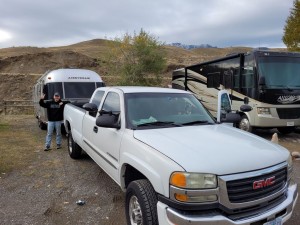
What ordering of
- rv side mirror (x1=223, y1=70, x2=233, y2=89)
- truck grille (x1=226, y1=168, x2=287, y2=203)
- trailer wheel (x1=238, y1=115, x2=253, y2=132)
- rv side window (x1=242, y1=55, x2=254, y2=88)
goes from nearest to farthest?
truck grille (x1=226, y1=168, x2=287, y2=203) → rv side window (x1=242, y1=55, x2=254, y2=88) → trailer wheel (x1=238, y1=115, x2=253, y2=132) → rv side mirror (x1=223, y1=70, x2=233, y2=89)

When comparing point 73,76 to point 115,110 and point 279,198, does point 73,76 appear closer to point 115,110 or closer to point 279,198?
point 115,110

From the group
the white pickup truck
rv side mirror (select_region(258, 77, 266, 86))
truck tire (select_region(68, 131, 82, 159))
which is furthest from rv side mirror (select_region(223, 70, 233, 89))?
the white pickup truck

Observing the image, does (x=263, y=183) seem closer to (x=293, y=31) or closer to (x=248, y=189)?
(x=248, y=189)

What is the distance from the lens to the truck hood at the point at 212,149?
315 centimetres

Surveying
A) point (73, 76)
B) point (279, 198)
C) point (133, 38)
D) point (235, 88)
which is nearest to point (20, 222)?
point (279, 198)

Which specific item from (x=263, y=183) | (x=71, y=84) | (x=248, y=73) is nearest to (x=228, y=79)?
(x=248, y=73)

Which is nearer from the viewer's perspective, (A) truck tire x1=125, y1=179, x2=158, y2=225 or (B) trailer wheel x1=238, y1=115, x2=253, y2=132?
(A) truck tire x1=125, y1=179, x2=158, y2=225

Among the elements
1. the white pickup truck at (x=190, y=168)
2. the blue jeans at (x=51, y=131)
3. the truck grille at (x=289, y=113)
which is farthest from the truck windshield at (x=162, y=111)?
the truck grille at (x=289, y=113)

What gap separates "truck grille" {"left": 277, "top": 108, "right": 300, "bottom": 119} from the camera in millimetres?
10664

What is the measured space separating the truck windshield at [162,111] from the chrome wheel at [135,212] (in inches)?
38.5

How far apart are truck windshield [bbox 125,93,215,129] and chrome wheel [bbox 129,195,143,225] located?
98cm

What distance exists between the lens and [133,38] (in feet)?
86.8

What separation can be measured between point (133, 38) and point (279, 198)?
949 inches

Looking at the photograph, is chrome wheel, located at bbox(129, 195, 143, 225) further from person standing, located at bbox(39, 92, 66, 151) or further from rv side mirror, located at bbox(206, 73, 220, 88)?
rv side mirror, located at bbox(206, 73, 220, 88)
